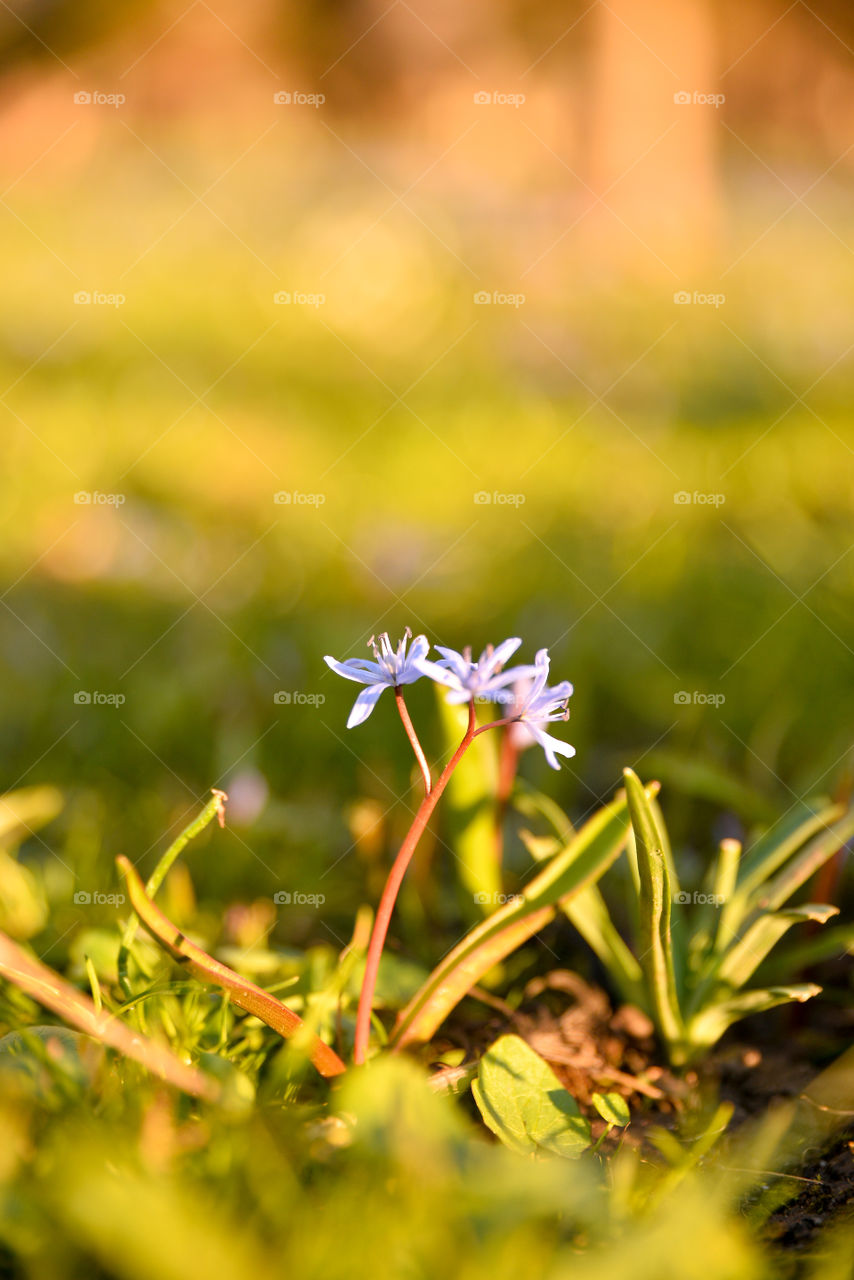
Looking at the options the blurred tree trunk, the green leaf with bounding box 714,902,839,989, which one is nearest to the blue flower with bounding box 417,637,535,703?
the green leaf with bounding box 714,902,839,989

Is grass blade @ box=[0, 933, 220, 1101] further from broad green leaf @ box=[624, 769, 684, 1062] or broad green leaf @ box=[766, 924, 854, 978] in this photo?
broad green leaf @ box=[766, 924, 854, 978]

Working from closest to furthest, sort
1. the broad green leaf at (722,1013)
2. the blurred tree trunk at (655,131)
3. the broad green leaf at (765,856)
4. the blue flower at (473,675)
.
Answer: the blue flower at (473,675), the broad green leaf at (722,1013), the broad green leaf at (765,856), the blurred tree trunk at (655,131)

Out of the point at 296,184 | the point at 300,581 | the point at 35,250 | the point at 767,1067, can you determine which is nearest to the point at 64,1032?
the point at 767,1067

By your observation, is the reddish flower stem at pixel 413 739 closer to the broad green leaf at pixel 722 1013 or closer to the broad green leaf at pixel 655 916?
the broad green leaf at pixel 655 916

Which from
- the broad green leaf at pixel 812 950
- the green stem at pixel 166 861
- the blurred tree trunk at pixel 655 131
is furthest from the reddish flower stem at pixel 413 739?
the blurred tree trunk at pixel 655 131

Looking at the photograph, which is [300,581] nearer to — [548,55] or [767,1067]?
[767,1067]

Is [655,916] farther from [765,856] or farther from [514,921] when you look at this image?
[765,856]
